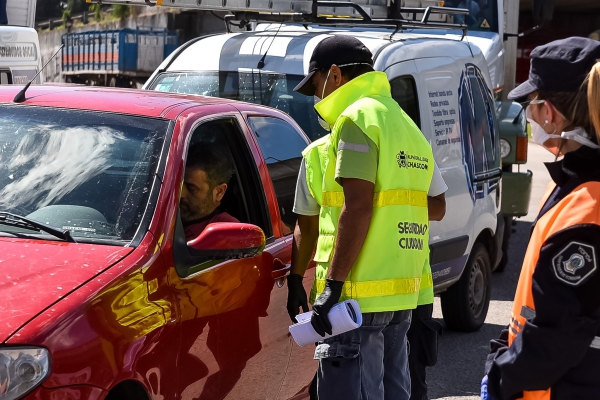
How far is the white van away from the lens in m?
7.10

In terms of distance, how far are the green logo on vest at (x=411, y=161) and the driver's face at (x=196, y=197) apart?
2.85ft

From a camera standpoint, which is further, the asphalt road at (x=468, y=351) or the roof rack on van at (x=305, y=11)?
the roof rack on van at (x=305, y=11)

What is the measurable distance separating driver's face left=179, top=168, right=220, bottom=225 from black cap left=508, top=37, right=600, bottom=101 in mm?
1769

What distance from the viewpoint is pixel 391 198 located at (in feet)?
12.4

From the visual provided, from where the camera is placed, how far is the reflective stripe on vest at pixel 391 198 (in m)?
3.76

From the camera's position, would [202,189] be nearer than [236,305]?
No

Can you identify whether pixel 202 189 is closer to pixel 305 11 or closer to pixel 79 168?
pixel 79 168

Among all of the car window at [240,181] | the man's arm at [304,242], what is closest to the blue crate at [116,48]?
the car window at [240,181]

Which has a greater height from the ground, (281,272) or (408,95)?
(408,95)

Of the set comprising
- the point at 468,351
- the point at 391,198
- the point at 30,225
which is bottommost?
the point at 468,351

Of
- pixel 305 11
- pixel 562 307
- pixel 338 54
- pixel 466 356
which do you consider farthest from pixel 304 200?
→ pixel 305 11

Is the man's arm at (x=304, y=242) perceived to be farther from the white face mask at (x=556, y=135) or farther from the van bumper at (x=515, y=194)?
the van bumper at (x=515, y=194)

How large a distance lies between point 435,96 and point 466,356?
6.12 feet

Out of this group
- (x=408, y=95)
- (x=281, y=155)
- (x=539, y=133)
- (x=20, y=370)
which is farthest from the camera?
(x=408, y=95)
